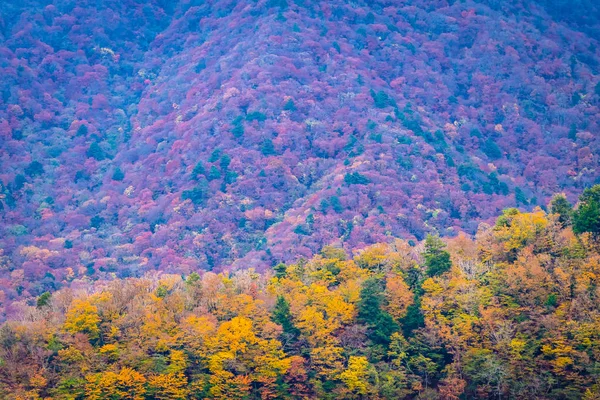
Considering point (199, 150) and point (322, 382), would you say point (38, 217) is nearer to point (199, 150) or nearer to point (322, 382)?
point (199, 150)

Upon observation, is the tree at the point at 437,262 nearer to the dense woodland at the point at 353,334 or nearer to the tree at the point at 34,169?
the dense woodland at the point at 353,334

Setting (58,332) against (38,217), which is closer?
(58,332)

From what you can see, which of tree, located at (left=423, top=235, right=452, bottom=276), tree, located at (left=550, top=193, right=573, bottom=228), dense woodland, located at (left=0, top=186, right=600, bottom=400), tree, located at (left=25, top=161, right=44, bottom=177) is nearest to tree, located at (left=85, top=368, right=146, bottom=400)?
dense woodland, located at (left=0, top=186, right=600, bottom=400)

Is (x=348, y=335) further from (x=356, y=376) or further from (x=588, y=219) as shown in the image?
(x=588, y=219)

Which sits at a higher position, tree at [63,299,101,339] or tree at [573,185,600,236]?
tree at [573,185,600,236]

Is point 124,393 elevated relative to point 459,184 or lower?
lower

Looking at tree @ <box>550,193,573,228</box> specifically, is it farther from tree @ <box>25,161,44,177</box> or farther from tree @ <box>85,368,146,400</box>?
tree @ <box>25,161,44,177</box>

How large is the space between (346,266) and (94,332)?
103 ft

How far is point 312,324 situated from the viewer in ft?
281

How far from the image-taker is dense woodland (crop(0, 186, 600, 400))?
76.9m

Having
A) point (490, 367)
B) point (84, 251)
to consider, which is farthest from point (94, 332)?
point (84, 251)

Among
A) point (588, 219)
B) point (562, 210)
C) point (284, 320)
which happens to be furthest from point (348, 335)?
point (562, 210)

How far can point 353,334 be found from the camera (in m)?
84.3

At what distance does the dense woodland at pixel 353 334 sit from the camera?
7694cm
